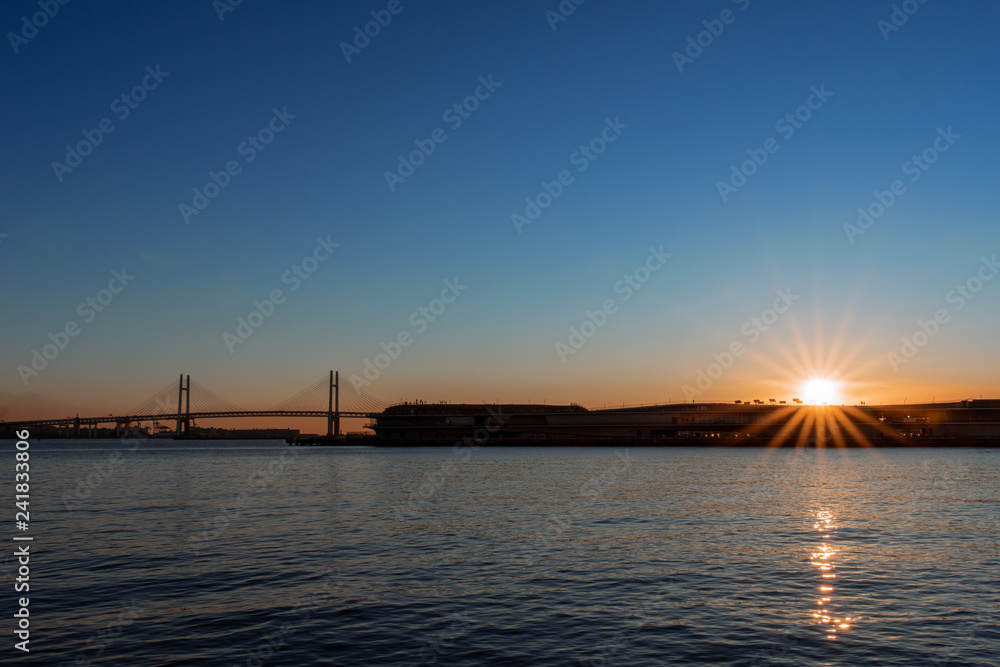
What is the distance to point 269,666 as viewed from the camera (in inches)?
483

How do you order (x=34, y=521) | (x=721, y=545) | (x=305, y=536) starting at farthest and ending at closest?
(x=34, y=521) < (x=305, y=536) < (x=721, y=545)

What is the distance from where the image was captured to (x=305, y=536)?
2562cm

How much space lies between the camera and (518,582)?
18.1 meters

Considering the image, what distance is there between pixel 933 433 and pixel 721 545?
13753cm

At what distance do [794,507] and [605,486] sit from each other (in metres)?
13.3

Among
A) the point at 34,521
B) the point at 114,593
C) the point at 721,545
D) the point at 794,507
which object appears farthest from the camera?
the point at 794,507

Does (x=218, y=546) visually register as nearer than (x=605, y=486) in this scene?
Yes

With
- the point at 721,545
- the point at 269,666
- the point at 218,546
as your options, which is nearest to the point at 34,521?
the point at 218,546

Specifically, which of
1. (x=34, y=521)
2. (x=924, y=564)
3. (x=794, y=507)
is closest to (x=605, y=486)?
(x=794, y=507)

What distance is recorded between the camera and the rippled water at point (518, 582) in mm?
13141

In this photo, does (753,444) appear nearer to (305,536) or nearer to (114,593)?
(305,536)

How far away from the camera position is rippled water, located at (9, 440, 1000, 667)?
13141 millimetres

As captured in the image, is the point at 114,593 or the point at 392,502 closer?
the point at 114,593

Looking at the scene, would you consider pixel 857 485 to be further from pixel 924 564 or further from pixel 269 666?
pixel 269 666
